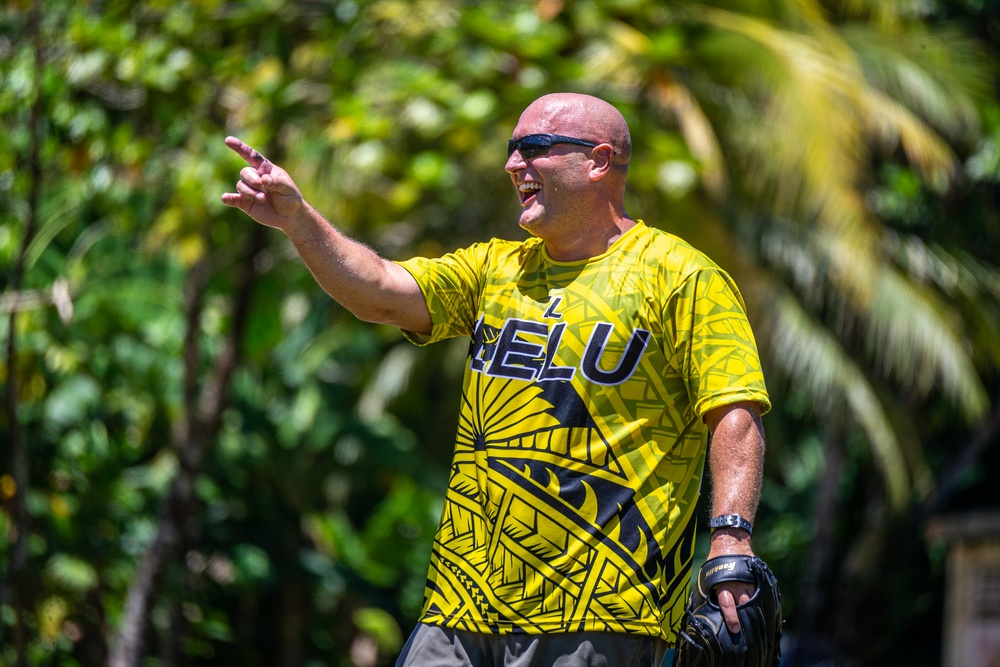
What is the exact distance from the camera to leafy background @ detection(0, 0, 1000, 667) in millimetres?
6449

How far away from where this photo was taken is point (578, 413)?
289 cm

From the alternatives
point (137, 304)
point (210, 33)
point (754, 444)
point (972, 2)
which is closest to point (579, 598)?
point (754, 444)

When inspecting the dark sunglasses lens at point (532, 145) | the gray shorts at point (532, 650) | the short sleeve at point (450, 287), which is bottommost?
the gray shorts at point (532, 650)

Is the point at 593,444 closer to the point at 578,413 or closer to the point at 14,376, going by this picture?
the point at 578,413

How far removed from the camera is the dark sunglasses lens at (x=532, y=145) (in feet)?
9.93

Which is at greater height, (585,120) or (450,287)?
(585,120)

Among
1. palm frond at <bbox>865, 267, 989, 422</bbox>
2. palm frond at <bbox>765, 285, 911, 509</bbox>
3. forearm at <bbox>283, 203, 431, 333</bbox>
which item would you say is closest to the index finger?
forearm at <bbox>283, 203, 431, 333</bbox>

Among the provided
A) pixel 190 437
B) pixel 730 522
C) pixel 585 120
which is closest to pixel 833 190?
pixel 190 437

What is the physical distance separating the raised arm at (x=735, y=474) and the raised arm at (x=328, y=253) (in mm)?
773

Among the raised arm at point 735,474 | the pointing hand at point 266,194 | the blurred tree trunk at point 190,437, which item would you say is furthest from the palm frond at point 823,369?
the pointing hand at point 266,194

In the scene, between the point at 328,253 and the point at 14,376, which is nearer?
the point at 328,253

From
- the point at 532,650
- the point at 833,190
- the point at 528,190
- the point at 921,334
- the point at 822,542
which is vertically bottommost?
the point at 822,542

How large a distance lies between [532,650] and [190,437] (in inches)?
181

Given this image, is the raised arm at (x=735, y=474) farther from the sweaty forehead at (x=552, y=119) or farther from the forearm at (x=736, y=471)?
the sweaty forehead at (x=552, y=119)
